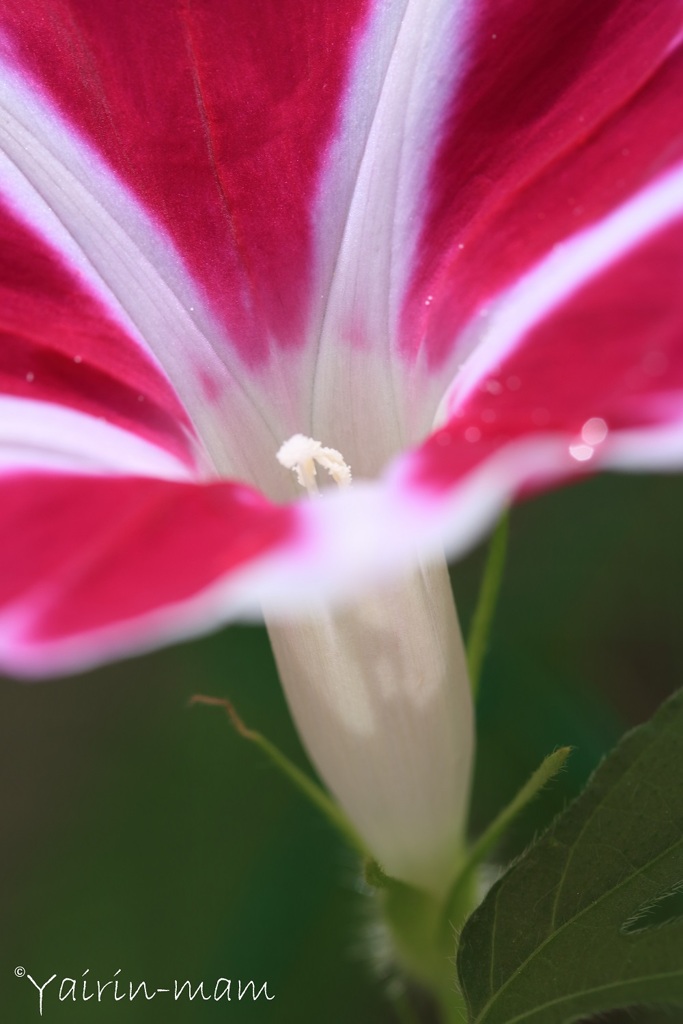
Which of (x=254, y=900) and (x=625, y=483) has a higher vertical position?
(x=625, y=483)

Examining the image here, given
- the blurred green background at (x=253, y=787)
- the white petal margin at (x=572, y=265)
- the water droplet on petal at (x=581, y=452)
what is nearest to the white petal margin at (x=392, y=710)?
the white petal margin at (x=572, y=265)

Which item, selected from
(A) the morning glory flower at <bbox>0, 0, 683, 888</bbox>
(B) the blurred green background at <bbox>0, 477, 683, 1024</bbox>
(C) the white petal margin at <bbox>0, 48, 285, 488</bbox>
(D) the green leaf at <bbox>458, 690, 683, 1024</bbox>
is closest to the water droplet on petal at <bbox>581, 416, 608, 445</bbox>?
(A) the morning glory flower at <bbox>0, 0, 683, 888</bbox>

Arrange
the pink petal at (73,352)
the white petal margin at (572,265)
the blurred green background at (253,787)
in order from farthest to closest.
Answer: the blurred green background at (253,787)
the pink petal at (73,352)
the white petal margin at (572,265)

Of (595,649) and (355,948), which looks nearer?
(355,948)

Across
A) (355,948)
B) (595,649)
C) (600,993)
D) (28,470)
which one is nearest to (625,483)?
(595,649)

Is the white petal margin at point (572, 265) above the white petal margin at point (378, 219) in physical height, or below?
below

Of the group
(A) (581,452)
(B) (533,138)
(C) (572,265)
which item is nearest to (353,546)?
(A) (581,452)

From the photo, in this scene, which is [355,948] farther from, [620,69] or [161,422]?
[620,69]

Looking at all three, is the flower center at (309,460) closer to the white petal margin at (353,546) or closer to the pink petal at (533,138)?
the pink petal at (533,138)
